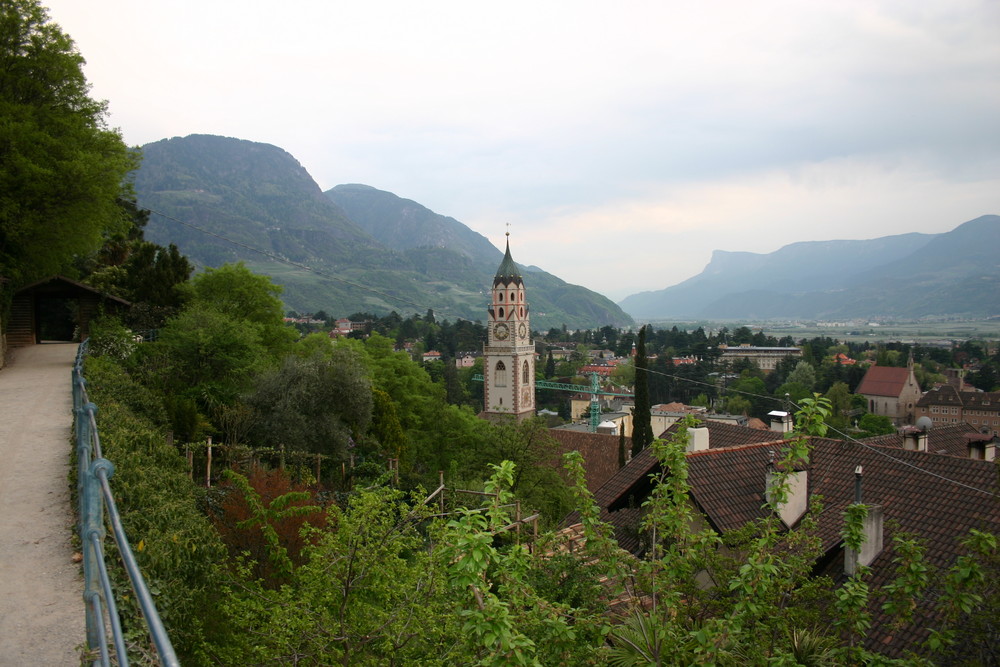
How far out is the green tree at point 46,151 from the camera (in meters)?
15.3

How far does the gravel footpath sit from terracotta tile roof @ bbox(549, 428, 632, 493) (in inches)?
944

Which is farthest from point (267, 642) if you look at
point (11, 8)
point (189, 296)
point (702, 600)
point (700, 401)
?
point (700, 401)

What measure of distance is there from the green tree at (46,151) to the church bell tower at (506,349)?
38.0 metres

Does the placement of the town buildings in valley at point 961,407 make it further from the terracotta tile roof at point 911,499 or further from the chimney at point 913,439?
the terracotta tile roof at point 911,499

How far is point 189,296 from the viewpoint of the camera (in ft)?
77.7

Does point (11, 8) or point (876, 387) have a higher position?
point (11, 8)

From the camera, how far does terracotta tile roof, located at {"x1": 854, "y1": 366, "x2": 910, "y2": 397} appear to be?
7625 cm

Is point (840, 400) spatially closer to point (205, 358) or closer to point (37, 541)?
point (205, 358)

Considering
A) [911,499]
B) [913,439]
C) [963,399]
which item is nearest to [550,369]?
[963,399]

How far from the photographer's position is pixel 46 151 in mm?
15586

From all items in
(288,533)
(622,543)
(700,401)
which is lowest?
(700,401)

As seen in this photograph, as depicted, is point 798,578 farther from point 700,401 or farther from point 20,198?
point 700,401

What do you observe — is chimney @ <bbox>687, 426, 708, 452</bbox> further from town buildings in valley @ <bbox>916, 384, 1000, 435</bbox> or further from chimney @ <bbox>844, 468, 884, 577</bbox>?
town buildings in valley @ <bbox>916, 384, 1000, 435</bbox>

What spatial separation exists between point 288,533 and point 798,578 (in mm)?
7488
